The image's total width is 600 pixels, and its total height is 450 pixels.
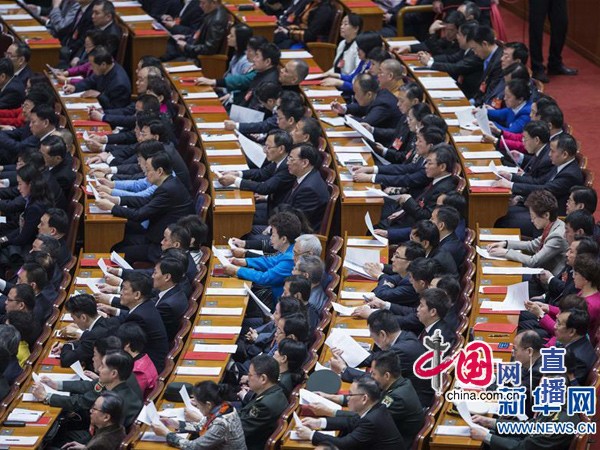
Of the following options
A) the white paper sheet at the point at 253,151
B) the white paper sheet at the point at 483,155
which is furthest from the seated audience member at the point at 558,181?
the white paper sheet at the point at 253,151

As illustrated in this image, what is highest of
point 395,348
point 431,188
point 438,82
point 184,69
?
point 395,348

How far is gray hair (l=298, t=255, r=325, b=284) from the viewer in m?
7.23

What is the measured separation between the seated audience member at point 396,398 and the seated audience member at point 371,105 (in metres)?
3.29

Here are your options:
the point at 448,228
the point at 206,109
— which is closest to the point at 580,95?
the point at 206,109

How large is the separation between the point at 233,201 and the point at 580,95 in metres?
3.88

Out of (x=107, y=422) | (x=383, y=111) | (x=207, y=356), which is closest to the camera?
(x=107, y=422)

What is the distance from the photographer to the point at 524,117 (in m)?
9.06

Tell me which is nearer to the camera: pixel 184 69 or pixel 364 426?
pixel 364 426

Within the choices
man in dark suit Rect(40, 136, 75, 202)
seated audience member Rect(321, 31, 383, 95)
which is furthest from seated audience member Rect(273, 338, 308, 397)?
seated audience member Rect(321, 31, 383, 95)

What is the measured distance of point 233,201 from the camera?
27.1 feet

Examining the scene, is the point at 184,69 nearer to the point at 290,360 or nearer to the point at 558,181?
the point at 558,181

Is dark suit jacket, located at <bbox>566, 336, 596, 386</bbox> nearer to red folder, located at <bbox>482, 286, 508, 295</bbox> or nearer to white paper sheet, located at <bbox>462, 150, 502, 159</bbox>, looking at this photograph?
red folder, located at <bbox>482, 286, 508, 295</bbox>

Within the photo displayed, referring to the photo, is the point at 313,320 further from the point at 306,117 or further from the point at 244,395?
the point at 306,117

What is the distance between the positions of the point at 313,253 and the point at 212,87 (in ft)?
10.4
